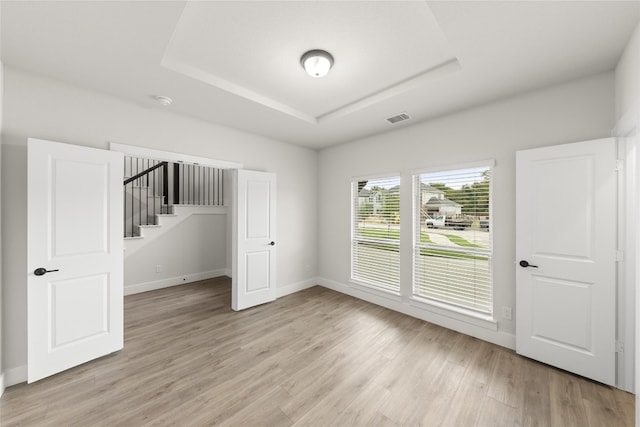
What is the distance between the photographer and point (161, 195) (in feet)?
19.0

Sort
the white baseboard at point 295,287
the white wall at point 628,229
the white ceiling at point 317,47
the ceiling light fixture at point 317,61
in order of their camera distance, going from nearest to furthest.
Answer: the white ceiling at point 317,47
the white wall at point 628,229
the ceiling light fixture at point 317,61
the white baseboard at point 295,287

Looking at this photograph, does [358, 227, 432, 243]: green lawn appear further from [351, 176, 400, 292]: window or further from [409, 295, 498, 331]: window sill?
[409, 295, 498, 331]: window sill

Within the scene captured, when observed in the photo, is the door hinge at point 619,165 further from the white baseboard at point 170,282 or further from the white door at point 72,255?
the white baseboard at point 170,282

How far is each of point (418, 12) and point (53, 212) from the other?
3440 millimetres

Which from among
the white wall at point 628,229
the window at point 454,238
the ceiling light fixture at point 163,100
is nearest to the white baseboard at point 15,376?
the ceiling light fixture at point 163,100

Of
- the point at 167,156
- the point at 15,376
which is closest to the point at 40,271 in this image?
the point at 15,376

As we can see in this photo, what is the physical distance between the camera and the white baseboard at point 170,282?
4.47 metres

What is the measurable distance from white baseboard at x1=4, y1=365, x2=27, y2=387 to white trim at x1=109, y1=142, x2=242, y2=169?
7.13ft

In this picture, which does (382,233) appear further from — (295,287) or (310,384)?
(310,384)

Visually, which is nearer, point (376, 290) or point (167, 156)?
point (167, 156)

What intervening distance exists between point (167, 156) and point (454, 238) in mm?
3832

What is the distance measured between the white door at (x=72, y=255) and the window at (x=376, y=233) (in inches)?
131

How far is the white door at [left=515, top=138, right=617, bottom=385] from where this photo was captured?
214cm

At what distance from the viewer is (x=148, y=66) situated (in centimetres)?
219
